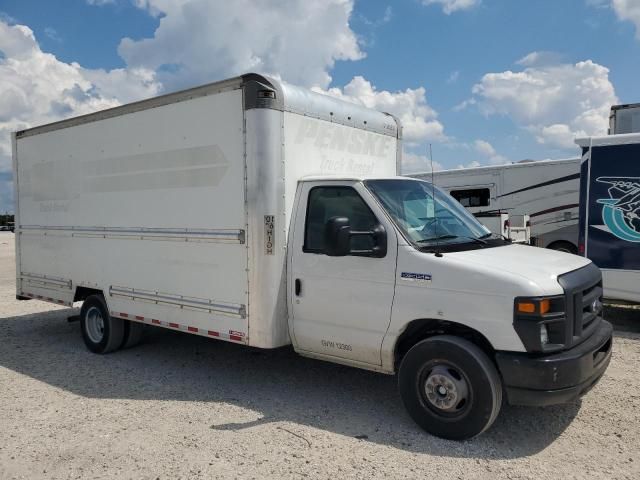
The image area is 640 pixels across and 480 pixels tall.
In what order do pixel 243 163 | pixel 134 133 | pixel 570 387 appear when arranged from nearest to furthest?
pixel 570 387 → pixel 243 163 → pixel 134 133

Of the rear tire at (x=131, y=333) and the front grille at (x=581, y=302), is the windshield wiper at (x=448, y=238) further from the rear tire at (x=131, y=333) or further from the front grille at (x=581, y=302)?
the rear tire at (x=131, y=333)

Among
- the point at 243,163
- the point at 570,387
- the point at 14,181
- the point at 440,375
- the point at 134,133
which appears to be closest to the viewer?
the point at 570,387

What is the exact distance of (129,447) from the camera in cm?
448

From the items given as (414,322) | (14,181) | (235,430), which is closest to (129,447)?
(235,430)

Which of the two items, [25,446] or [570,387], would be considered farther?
[25,446]

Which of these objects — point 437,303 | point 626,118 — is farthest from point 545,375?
point 626,118

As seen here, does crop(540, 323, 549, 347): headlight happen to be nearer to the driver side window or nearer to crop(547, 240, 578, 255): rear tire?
the driver side window

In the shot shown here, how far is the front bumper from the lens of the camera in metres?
4.08

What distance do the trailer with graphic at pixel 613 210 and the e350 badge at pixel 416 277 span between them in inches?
202

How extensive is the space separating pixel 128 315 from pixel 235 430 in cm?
277

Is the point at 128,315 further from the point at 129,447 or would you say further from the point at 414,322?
the point at 414,322

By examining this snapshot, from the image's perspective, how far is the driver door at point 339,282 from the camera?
482cm

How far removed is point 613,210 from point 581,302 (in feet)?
15.4

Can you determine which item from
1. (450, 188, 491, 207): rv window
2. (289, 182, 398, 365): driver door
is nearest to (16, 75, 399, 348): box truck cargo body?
(289, 182, 398, 365): driver door
